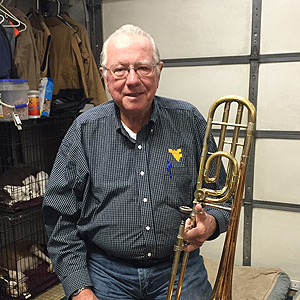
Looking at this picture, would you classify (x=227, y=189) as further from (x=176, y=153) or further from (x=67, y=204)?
(x=67, y=204)

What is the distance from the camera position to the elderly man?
1429 millimetres

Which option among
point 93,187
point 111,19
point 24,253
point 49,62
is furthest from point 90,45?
point 93,187

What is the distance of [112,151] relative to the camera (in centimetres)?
151

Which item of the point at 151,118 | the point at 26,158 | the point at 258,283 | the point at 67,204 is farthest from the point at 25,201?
the point at 258,283

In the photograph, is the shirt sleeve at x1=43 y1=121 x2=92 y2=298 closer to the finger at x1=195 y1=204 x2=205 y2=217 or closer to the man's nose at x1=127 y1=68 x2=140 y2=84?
the man's nose at x1=127 y1=68 x2=140 y2=84

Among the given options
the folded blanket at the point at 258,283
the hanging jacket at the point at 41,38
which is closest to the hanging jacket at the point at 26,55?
the hanging jacket at the point at 41,38

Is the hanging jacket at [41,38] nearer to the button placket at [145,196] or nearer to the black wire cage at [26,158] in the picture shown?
the black wire cage at [26,158]

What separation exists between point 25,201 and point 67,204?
1.05 metres

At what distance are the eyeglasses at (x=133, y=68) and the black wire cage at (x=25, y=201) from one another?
1203 millimetres

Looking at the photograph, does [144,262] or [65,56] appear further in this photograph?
[65,56]

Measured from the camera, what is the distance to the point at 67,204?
1.49m

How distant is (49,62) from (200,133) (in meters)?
1.73

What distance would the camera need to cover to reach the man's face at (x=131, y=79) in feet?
4.58

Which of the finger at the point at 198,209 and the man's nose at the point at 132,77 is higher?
the man's nose at the point at 132,77
